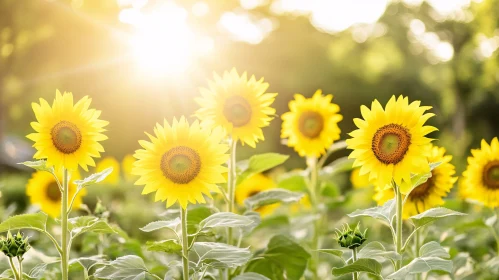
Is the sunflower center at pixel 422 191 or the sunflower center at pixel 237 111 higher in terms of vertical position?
the sunflower center at pixel 237 111

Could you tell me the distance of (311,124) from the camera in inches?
132

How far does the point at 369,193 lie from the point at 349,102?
14300 millimetres

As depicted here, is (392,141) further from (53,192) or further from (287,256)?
(53,192)

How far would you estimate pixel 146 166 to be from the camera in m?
2.02

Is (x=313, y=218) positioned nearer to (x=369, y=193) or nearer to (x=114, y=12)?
(x=369, y=193)

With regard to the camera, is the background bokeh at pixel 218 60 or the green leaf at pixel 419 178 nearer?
the green leaf at pixel 419 178

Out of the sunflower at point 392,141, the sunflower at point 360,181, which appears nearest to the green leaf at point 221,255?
the sunflower at point 392,141

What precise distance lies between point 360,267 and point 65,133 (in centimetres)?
106

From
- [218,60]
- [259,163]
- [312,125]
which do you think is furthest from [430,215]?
[218,60]

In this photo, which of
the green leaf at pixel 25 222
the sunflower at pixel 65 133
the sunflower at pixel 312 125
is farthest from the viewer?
the sunflower at pixel 312 125

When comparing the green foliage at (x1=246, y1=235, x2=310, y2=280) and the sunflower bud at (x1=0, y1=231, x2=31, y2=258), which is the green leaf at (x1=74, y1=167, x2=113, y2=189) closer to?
the sunflower bud at (x1=0, y1=231, x2=31, y2=258)

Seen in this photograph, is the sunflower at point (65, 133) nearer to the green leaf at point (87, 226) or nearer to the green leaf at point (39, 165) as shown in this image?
the green leaf at point (39, 165)

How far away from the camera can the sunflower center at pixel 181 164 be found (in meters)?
2.01

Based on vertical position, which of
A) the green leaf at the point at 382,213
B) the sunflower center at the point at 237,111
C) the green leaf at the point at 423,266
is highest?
the sunflower center at the point at 237,111
